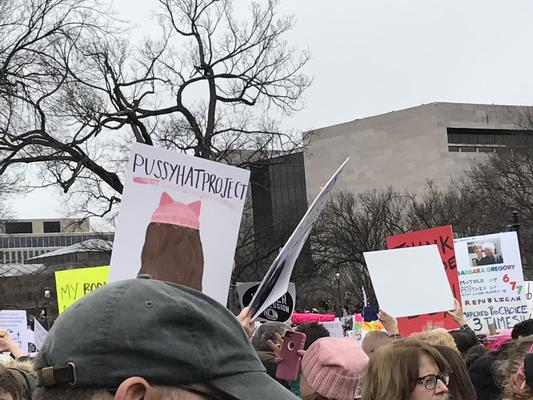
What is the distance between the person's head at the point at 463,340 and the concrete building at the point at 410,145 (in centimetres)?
6563

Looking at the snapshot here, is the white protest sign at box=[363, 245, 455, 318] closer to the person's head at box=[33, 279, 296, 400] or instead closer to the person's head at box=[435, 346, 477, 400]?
the person's head at box=[435, 346, 477, 400]

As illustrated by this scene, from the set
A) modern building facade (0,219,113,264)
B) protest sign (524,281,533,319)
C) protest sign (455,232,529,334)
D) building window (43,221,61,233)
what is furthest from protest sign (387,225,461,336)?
building window (43,221,61,233)

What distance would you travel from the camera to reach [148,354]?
1336mm

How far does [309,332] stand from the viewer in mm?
5336

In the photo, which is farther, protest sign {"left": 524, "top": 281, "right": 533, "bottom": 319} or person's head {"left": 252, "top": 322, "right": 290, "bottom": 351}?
protest sign {"left": 524, "top": 281, "right": 533, "bottom": 319}

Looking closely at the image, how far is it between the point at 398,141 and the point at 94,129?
64.6 meters

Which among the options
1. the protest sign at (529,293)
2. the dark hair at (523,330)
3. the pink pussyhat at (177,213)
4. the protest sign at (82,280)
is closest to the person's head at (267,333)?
the pink pussyhat at (177,213)

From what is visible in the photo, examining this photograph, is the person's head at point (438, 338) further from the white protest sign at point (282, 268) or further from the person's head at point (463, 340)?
the person's head at point (463, 340)

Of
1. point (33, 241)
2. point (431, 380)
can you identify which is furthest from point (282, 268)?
point (33, 241)

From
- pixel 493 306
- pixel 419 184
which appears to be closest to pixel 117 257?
pixel 493 306

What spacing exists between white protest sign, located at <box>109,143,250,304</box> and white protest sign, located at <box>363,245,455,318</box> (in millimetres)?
2838

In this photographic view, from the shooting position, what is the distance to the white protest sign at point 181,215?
13.0ft

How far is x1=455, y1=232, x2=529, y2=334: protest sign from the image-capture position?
9641mm

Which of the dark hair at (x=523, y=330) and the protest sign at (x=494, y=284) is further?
the protest sign at (x=494, y=284)
